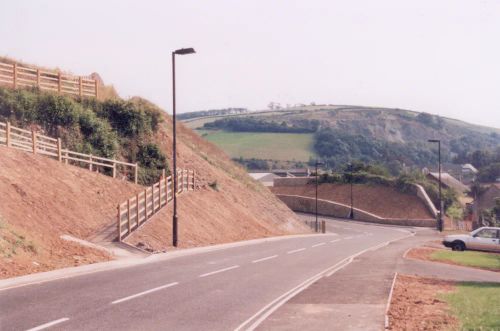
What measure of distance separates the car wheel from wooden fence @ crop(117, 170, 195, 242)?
52.4 feet

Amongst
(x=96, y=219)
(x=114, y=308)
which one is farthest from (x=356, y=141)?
(x=114, y=308)

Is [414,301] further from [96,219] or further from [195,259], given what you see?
[96,219]

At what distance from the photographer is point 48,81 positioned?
4069 cm

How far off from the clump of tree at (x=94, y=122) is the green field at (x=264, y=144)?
359 feet

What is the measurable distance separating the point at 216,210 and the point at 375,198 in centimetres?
5317

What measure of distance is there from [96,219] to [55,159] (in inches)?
237

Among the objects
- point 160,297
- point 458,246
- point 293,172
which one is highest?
point 160,297

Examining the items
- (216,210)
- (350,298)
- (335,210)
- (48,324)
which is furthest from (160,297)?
(335,210)

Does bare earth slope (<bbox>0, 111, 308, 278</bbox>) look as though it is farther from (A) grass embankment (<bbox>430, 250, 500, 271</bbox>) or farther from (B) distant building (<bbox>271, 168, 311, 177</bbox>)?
(B) distant building (<bbox>271, 168, 311, 177</bbox>)

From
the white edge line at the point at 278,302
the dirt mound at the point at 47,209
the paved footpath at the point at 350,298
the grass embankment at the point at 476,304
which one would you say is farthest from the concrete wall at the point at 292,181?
the grass embankment at the point at 476,304

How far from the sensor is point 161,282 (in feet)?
53.7

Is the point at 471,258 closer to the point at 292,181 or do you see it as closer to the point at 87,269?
the point at 87,269

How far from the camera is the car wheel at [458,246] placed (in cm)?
3432

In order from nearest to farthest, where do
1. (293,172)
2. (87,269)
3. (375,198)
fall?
(87,269) < (375,198) < (293,172)
